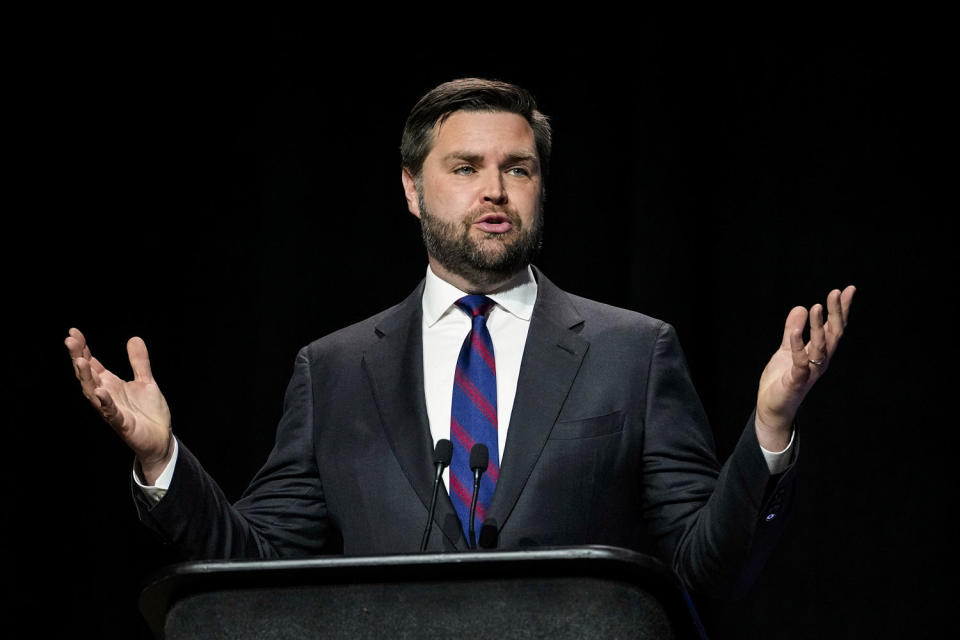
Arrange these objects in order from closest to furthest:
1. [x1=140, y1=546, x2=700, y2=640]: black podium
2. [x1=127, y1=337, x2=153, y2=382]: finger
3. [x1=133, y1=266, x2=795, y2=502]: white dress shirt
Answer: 1. [x1=140, y1=546, x2=700, y2=640]: black podium
2. [x1=127, y1=337, x2=153, y2=382]: finger
3. [x1=133, y1=266, x2=795, y2=502]: white dress shirt

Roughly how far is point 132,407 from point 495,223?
30.0 inches

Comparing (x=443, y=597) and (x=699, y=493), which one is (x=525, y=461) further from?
(x=443, y=597)

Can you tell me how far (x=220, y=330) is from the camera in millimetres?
3184

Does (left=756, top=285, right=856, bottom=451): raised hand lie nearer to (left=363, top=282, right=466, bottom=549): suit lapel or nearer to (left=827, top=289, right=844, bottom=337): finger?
(left=827, top=289, right=844, bottom=337): finger

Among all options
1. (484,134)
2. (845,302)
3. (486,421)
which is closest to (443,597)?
(845,302)

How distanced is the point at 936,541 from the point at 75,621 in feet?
6.95

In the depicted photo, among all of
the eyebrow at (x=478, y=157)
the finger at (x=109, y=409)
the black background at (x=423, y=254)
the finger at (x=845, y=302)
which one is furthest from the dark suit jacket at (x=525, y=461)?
the black background at (x=423, y=254)

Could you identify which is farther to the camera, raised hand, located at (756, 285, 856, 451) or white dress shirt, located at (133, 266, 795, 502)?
white dress shirt, located at (133, 266, 795, 502)

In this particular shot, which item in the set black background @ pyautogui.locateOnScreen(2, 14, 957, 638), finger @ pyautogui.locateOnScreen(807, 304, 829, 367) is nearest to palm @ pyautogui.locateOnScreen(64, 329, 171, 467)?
finger @ pyautogui.locateOnScreen(807, 304, 829, 367)

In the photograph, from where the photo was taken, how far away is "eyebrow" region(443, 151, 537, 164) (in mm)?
2240

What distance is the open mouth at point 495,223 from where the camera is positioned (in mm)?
2199

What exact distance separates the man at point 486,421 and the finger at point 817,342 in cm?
7

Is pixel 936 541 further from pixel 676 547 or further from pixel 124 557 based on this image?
pixel 124 557

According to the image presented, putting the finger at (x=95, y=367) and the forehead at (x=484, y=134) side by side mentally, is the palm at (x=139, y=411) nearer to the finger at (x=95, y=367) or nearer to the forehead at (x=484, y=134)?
the finger at (x=95, y=367)
